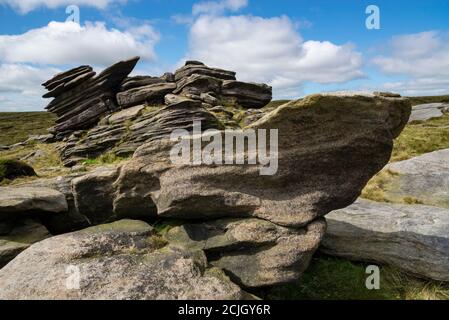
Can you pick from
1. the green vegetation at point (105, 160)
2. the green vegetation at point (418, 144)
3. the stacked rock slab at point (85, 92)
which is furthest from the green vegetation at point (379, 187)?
the stacked rock slab at point (85, 92)

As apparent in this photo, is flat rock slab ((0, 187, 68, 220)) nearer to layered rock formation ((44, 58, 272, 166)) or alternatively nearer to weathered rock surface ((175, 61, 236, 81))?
layered rock formation ((44, 58, 272, 166))

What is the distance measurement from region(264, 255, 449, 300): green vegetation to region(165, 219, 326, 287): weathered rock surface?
100 centimetres

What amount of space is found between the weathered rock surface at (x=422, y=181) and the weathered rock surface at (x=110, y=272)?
13.5 metres

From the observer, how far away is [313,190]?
11898 mm

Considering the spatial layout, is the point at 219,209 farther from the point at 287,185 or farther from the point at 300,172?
the point at 300,172

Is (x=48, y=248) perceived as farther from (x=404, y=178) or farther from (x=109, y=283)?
(x=404, y=178)

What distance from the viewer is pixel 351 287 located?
11930 mm

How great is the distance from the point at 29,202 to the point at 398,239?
525 inches

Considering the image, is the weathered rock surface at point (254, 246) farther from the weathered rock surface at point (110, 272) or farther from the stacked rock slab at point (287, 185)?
the weathered rock surface at point (110, 272)

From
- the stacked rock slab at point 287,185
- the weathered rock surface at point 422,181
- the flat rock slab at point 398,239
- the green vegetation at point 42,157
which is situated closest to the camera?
the stacked rock slab at point 287,185

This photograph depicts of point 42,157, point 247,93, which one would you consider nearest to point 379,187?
point 247,93

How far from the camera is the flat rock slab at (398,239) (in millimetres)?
12258
